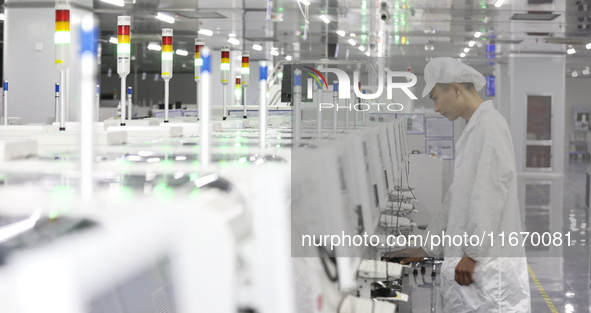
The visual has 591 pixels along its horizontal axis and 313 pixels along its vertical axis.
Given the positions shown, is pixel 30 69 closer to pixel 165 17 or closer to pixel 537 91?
pixel 165 17

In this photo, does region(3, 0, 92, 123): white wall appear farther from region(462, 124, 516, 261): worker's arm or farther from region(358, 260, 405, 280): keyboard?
region(462, 124, 516, 261): worker's arm

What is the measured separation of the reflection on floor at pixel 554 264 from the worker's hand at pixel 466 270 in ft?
10.9

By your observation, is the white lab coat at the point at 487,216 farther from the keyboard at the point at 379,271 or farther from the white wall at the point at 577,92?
the white wall at the point at 577,92

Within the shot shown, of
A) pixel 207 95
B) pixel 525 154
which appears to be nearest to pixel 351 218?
pixel 207 95

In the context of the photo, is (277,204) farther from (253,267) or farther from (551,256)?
(551,256)

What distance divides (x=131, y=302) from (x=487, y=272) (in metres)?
1.81

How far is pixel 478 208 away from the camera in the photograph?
2914 mm

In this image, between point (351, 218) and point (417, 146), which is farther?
point (417, 146)

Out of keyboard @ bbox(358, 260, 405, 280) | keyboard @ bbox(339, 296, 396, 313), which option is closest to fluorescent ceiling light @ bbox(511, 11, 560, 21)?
keyboard @ bbox(358, 260, 405, 280)

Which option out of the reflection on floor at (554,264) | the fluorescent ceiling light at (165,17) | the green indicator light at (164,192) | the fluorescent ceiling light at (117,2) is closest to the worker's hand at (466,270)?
the green indicator light at (164,192)

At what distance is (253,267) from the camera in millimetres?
1057

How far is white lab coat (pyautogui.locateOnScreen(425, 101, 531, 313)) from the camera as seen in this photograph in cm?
293

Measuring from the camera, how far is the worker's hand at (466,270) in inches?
120

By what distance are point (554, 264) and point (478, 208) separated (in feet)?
19.0
